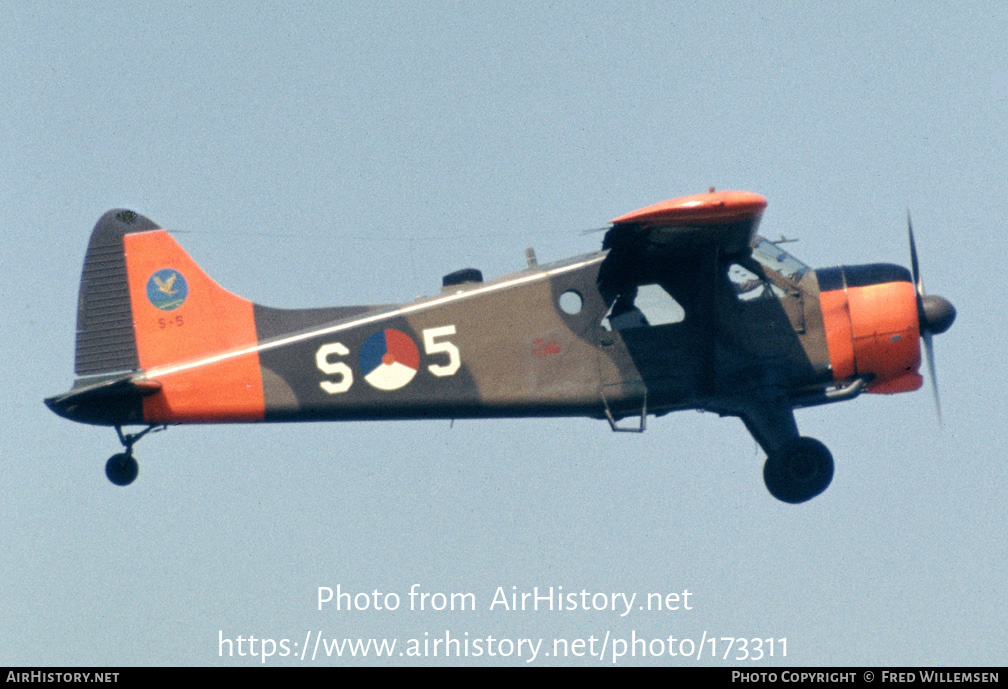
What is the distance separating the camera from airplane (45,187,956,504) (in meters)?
15.8

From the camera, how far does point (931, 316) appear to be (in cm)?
1631

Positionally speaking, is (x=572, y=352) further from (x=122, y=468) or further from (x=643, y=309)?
(x=122, y=468)

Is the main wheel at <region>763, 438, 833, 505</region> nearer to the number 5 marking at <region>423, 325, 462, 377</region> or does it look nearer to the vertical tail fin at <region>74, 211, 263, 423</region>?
the number 5 marking at <region>423, 325, 462, 377</region>

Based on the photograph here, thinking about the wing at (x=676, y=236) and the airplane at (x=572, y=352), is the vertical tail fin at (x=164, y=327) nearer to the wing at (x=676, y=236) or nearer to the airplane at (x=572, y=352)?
the airplane at (x=572, y=352)

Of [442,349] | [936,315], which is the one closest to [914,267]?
[936,315]

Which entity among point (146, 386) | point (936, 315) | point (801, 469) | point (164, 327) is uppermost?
point (164, 327)

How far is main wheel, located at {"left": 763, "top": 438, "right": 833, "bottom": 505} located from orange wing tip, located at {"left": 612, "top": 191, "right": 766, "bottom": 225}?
2.77 meters

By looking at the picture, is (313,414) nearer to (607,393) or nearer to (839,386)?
(607,393)

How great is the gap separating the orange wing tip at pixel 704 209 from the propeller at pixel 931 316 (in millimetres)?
2662

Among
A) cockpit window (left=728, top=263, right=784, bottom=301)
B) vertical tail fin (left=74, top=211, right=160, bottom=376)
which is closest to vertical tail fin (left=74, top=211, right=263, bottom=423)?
vertical tail fin (left=74, top=211, right=160, bottom=376)

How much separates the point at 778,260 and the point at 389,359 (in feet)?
14.1

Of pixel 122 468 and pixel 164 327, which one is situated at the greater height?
pixel 164 327

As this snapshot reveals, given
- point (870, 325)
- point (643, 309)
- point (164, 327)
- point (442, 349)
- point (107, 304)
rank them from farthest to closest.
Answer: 1. point (107, 304)
2. point (164, 327)
3. point (870, 325)
4. point (643, 309)
5. point (442, 349)

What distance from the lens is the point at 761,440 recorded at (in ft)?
53.1
